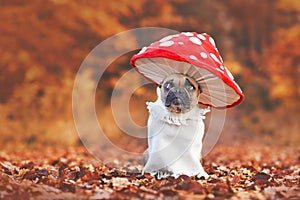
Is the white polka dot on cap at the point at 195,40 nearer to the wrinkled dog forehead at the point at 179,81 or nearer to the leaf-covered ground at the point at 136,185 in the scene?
the wrinkled dog forehead at the point at 179,81

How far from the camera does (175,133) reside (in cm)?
427

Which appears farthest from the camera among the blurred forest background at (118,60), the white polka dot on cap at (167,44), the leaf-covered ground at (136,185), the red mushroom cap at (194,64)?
the blurred forest background at (118,60)

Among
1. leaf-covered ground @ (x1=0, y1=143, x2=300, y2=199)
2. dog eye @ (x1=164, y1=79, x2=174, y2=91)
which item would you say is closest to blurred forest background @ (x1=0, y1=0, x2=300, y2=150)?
leaf-covered ground @ (x1=0, y1=143, x2=300, y2=199)

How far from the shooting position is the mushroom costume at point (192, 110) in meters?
4.11

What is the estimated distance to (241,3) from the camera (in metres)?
12.4

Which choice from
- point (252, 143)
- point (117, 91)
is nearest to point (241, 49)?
point (252, 143)

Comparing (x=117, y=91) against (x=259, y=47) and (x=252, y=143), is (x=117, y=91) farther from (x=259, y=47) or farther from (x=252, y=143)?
(x=259, y=47)

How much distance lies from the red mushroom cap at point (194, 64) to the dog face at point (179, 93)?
0.06 meters

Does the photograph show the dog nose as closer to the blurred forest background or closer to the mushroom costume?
the mushroom costume

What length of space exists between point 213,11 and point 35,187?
9051 mm

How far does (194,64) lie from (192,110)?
52 cm

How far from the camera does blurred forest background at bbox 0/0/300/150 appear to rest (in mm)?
9336

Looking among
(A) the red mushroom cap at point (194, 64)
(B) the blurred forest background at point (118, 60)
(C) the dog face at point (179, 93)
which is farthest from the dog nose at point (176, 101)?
(B) the blurred forest background at point (118, 60)

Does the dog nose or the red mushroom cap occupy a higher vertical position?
the red mushroom cap
